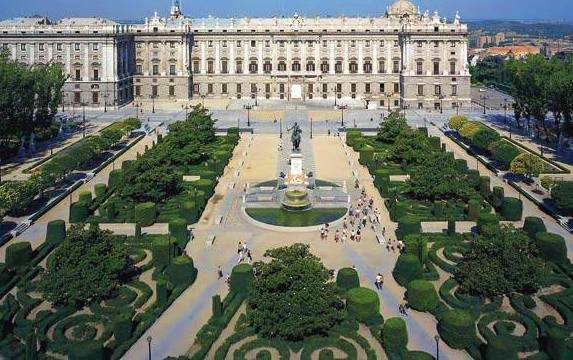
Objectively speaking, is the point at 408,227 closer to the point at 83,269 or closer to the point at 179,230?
the point at 179,230

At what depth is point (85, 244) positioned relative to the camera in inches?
1427

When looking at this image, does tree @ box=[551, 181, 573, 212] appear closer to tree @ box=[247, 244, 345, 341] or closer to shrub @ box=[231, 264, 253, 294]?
tree @ box=[247, 244, 345, 341]

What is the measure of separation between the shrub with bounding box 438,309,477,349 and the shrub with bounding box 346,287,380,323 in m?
3.36

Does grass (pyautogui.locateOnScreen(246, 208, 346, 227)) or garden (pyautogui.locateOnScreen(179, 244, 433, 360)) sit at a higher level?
grass (pyautogui.locateOnScreen(246, 208, 346, 227))

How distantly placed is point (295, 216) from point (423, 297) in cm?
1975

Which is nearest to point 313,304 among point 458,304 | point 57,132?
point 458,304

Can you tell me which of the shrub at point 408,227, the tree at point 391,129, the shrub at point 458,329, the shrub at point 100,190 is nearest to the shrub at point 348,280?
the shrub at point 458,329

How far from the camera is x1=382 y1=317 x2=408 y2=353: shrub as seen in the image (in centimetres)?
3048

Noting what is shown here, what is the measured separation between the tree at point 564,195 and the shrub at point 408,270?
16930mm

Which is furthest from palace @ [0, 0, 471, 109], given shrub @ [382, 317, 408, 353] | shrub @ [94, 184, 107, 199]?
shrub @ [382, 317, 408, 353]

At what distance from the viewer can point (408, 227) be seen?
46000 millimetres

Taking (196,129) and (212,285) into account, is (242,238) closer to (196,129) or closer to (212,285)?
(212,285)

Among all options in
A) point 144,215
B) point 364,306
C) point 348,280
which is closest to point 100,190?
point 144,215

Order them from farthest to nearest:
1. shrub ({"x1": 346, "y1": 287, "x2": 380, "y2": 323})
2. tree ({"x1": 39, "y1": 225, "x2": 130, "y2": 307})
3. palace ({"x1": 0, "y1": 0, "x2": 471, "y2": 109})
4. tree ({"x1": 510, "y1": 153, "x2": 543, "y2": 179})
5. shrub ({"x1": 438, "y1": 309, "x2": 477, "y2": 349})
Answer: palace ({"x1": 0, "y1": 0, "x2": 471, "y2": 109}) → tree ({"x1": 510, "y1": 153, "x2": 543, "y2": 179}) → tree ({"x1": 39, "y1": 225, "x2": 130, "y2": 307}) → shrub ({"x1": 346, "y1": 287, "x2": 380, "y2": 323}) → shrub ({"x1": 438, "y1": 309, "x2": 477, "y2": 349})
